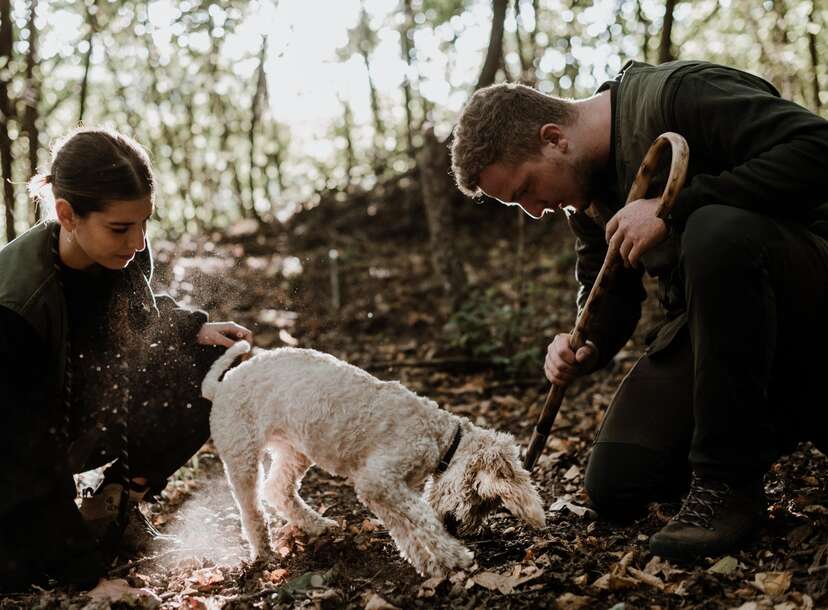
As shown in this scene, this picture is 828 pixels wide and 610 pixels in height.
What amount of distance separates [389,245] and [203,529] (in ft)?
25.8

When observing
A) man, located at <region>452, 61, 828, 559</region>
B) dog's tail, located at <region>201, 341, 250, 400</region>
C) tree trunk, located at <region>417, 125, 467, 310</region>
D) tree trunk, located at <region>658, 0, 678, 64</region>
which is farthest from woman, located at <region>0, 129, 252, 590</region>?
tree trunk, located at <region>658, 0, 678, 64</region>

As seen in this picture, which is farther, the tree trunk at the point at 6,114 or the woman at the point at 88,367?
the tree trunk at the point at 6,114

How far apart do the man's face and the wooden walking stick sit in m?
0.33

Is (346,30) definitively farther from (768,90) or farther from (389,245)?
(768,90)

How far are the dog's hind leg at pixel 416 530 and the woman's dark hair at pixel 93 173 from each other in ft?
5.98

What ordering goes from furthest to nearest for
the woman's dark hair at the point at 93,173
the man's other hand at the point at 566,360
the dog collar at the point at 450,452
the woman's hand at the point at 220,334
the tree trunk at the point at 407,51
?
the tree trunk at the point at 407,51 < the woman's hand at the point at 220,334 < the man's other hand at the point at 566,360 < the woman's dark hair at the point at 93,173 < the dog collar at the point at 450,452

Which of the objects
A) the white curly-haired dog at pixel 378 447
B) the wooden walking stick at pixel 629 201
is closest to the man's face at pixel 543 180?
the wooden walking stick at pixel 629 201

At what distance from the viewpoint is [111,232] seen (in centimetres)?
346

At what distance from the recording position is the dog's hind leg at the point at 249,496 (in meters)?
3.50

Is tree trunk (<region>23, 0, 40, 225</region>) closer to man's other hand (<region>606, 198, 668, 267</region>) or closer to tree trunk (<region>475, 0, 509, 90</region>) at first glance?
tree trunk (<region>475, 0, 509, 90</region>)

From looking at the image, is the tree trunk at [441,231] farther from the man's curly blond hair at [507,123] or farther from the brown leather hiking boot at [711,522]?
the brown leather hiking boot at [711,522]

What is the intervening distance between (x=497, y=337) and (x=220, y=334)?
393 centimetres

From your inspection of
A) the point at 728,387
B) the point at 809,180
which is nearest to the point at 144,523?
the point at 728,387

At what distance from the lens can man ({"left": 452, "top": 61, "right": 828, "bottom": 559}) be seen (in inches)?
113
